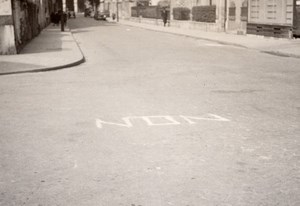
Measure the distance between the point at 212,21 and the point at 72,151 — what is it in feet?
108

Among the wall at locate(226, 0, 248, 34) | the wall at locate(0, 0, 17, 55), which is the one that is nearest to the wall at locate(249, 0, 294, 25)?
the wall at locate(226, 0, 248, 34)

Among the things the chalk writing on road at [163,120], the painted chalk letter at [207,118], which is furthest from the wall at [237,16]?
the chalk writing on road at [163,120]

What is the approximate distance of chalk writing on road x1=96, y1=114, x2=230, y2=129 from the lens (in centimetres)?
767

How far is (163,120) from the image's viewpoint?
7.89m

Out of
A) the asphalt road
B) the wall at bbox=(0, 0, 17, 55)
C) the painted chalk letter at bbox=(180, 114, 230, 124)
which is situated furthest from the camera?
the wall at bbox=(0, 0, 17, 55)

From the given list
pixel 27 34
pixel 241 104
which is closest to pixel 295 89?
pixel 241 104

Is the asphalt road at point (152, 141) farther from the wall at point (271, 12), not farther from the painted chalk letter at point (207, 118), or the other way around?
the wall at point (271, 12)

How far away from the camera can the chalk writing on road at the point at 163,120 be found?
7672mm

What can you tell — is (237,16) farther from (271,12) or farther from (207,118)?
(207,118)

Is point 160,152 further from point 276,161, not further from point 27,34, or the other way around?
point 27,34

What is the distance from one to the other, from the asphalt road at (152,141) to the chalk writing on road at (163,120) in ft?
0.06

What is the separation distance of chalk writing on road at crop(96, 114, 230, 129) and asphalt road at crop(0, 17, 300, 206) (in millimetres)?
18

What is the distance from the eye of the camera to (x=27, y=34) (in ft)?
89.1

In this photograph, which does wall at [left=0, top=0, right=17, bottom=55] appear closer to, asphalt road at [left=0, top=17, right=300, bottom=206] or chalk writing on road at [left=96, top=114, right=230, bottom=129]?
asphalt road at [left=0, top=17, right=300, bottom=206]
